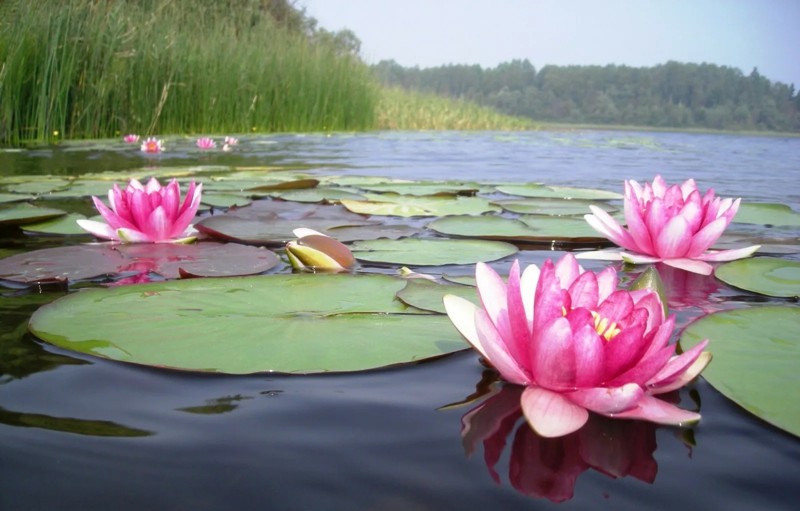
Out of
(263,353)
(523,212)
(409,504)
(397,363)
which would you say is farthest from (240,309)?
(523,212)

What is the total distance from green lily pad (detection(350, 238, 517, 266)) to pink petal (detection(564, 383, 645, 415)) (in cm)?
91

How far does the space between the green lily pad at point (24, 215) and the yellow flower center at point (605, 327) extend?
1.90 metres

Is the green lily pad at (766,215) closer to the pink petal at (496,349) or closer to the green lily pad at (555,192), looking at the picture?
the green lily pad at (555,192)

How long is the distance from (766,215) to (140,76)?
653cm

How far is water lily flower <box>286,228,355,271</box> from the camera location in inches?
61.6

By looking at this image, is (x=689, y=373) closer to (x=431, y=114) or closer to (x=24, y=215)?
(x=24, y=215)

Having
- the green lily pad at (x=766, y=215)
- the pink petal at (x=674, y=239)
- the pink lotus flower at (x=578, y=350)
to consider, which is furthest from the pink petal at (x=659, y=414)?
the green lily pad at (x=766, y=215)

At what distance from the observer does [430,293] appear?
1293 mm

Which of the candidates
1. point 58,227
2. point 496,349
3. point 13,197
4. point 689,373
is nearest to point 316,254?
point 496,349

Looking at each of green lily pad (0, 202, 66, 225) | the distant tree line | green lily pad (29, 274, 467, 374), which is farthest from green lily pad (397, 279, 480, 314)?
the distant tree line

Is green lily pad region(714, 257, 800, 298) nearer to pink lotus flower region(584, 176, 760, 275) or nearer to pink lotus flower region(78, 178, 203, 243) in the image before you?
pink lotus flower region(584, 176, 760, 275)

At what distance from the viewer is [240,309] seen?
3.86 ft

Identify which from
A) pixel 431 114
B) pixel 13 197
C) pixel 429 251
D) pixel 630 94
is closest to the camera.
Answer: pixel 429 251

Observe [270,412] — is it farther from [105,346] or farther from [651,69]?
[651,69]
